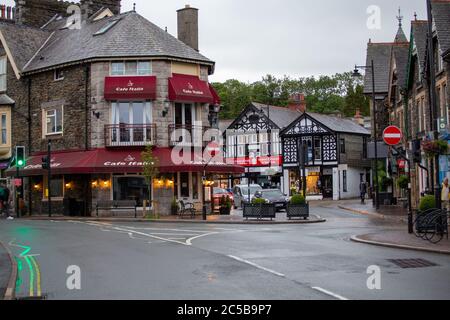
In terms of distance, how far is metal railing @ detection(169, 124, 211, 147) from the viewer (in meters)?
37.4

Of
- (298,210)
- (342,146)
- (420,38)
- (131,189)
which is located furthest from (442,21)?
(342,146)

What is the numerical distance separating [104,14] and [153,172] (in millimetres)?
16245

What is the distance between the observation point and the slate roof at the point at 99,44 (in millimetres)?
37688

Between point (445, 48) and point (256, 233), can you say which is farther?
point (445, 48)

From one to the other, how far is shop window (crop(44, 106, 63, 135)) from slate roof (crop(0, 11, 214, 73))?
9.21 ft

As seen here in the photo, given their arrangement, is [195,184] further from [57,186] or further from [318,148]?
[318,148]

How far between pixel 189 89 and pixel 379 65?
74.4ft

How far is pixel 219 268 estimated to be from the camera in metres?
13.5

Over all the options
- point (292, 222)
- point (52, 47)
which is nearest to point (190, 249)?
point (292, 222)

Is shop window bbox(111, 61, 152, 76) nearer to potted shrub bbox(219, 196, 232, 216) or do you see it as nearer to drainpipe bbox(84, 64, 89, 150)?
drainpipe bbox(84, 64, 89, 150)

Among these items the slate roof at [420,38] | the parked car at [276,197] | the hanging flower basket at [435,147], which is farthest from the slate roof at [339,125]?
the hanging flower basket at [435,147]

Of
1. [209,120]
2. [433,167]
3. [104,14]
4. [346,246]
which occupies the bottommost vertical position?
[346,246]

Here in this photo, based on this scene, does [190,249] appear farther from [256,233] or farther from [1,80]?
[1,80]
